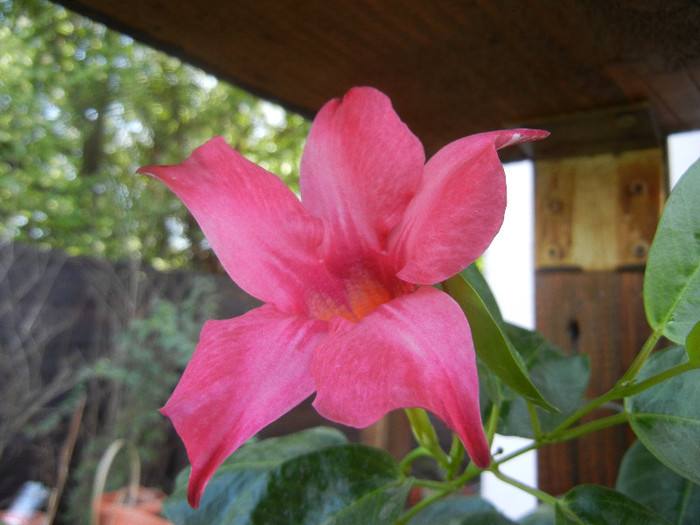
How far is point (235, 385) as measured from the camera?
0.24 meters

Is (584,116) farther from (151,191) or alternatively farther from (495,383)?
(151,191)

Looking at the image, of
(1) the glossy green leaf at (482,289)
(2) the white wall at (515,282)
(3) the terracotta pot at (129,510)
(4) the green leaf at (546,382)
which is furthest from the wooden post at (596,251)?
(3) the terracotta pot at (129,510)

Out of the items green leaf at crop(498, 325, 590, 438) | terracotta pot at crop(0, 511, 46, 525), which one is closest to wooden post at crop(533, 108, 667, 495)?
green leaf at crop(498, 325, 590, 438)

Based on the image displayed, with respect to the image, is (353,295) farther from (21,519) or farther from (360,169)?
(21,519)

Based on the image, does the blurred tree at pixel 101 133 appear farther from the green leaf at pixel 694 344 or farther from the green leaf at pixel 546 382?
the green leaf at pixel 694 344

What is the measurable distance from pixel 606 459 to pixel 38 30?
4311 millimetres

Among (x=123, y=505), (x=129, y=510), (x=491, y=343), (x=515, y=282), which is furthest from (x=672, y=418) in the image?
(x=123, y=505)

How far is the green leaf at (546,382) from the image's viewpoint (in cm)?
39

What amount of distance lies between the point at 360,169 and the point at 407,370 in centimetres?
11

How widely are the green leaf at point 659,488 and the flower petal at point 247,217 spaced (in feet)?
0.92

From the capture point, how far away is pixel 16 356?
9.49ft

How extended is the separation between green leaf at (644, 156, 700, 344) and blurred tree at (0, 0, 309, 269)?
325cm

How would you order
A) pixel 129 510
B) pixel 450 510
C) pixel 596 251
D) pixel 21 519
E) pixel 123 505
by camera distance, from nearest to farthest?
pixel 450 510 < pixel 596 251 < pixel 129 510 < pixel 123 505 < pixel 21 519

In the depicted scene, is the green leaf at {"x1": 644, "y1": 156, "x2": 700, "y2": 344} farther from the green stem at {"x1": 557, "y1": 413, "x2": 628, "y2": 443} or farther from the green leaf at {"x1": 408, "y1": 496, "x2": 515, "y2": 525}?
the green leaf at {"x1": 408, "y1": 496, "x2": 515, "y2": 525}
